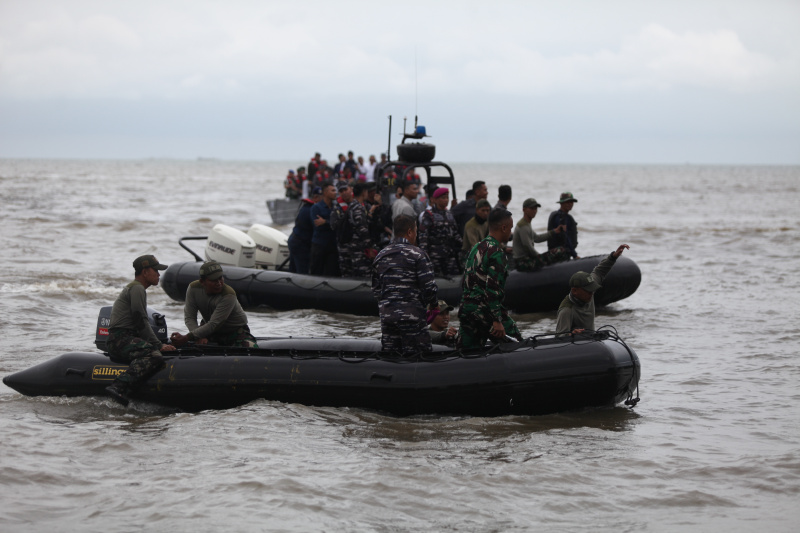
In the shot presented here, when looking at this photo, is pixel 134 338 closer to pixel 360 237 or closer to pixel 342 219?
pixel 342 219

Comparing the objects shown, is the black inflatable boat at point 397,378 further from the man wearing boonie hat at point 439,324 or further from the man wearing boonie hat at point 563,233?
the man wearing boonie hat at point 563,233

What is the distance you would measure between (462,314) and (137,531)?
8.92ft

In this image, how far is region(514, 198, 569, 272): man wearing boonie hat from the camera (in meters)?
10.1

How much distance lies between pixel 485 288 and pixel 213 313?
7.11 ft

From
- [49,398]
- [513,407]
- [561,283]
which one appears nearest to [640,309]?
[561,283]

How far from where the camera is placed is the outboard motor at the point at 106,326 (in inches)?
264

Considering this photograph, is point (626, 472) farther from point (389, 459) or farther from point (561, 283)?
point (561, 283)

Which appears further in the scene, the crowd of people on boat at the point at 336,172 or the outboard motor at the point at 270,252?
the crowd of people on boat at the point at 336,172

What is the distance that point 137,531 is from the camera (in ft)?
14.9

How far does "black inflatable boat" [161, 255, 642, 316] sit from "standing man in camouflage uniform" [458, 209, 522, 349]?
3.85 m

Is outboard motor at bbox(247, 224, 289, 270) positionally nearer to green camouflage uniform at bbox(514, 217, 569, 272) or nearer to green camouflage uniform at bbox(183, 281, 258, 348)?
green camouflage uniform at bbox(514, 217, 569, 272)

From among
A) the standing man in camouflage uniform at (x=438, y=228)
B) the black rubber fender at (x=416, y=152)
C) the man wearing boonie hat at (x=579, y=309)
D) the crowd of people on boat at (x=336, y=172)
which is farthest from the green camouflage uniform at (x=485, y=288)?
the crowd of people on boat at (x=336, y=172)

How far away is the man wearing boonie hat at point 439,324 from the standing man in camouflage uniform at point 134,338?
2108mm

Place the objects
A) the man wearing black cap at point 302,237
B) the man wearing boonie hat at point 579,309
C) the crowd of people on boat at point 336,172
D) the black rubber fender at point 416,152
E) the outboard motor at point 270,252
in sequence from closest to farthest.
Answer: the man wearing boonie hat at point 579,309
the man wearing black cap at point 302,237
the black rubber fender at point 416,152
the outboard motor at point 270,252
the crowd of people on boat at point 336,172
